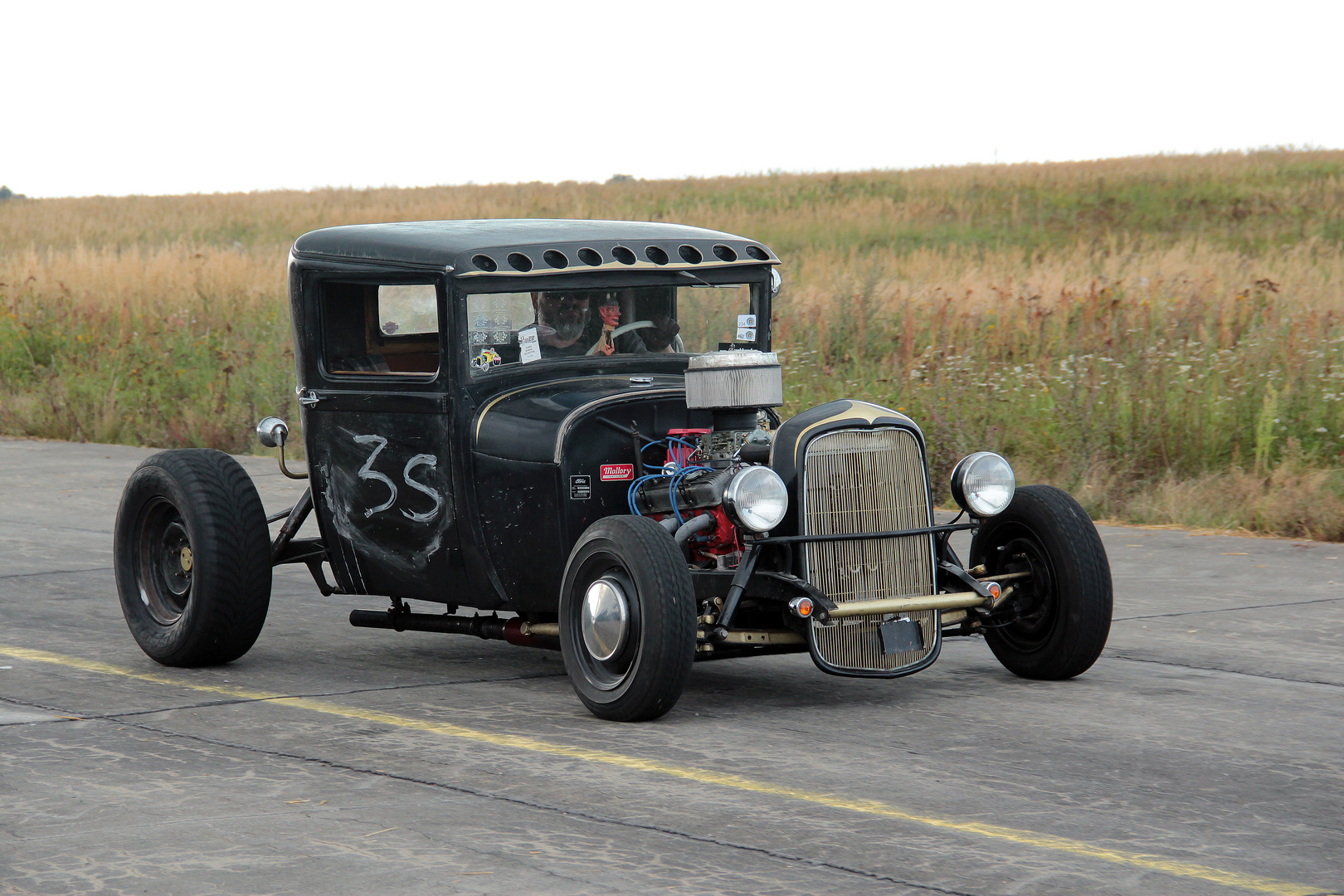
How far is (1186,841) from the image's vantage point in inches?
169

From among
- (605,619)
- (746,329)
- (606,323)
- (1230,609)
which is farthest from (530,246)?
(1230,609)

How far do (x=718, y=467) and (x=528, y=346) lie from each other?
3.33 ft

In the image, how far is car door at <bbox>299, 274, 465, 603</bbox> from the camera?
6.38m

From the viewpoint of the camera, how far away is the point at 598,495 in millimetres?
6090

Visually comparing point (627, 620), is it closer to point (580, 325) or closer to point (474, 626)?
point (474, 626)

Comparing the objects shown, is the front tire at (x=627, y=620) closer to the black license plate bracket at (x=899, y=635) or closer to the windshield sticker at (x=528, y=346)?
the black license plate bracket at (x=899, y=635)

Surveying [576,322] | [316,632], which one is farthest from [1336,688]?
[316,632]

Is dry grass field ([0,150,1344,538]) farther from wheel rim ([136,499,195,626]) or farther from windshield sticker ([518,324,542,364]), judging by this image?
wheel rim ([136,499,195,626])

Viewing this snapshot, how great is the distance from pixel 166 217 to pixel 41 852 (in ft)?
142

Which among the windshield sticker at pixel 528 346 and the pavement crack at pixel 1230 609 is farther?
the pavement crack at pixel 1230 609

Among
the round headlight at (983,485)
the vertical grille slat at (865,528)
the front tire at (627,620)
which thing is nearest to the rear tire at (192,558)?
the front tire at (627,620)

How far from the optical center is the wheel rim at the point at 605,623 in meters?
5.52

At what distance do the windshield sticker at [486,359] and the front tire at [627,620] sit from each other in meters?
0.98

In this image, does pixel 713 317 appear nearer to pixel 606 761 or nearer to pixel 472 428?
pixel 472 428
